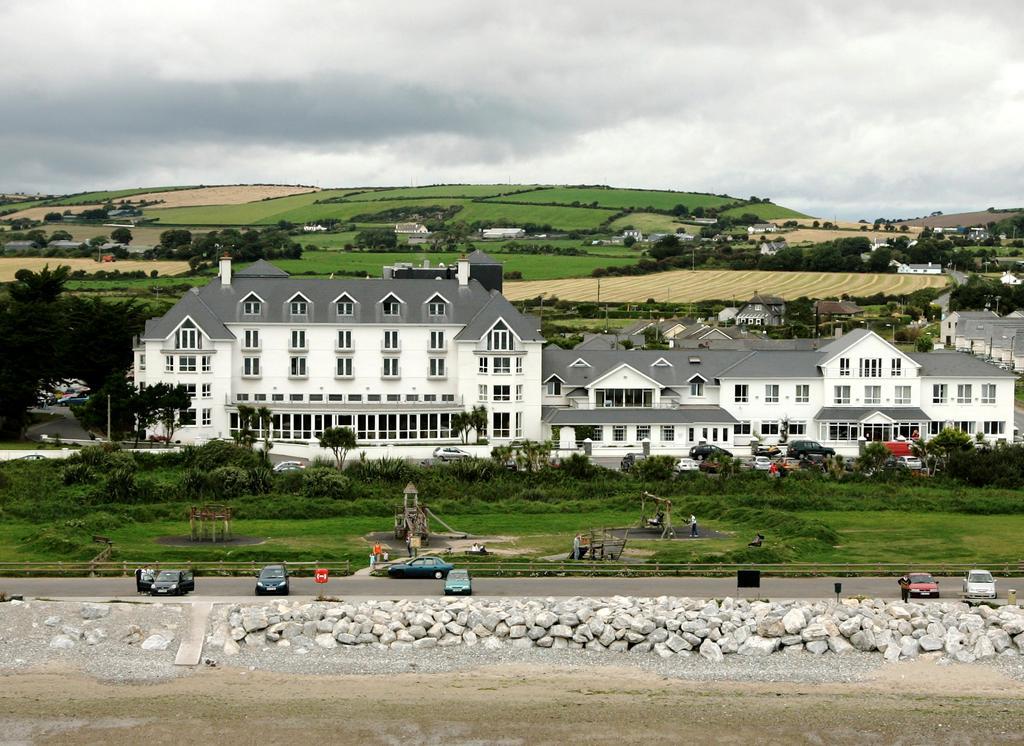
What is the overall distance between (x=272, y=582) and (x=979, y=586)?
19798 mm

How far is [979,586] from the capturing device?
39.1 meters

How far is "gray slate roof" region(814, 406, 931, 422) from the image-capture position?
7200cm

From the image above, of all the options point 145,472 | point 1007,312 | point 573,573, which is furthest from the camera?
point 1007,312

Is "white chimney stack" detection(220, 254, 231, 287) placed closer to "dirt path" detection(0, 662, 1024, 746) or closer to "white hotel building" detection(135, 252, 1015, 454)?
"white hotel building" detection(135, 252, 1015, 454)

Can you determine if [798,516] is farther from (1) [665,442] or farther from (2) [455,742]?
(2) [455,742]

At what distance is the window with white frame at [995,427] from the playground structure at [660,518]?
2750 centimetres

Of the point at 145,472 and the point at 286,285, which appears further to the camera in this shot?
the point at 286,285

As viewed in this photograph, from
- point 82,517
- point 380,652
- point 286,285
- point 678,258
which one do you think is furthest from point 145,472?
point 678,258

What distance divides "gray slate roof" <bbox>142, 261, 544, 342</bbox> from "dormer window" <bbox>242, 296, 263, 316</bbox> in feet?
0.68

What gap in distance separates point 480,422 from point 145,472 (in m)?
16.8

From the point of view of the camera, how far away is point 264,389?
72.7m

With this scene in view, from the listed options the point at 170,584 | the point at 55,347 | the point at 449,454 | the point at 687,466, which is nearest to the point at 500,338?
the point at 449,454

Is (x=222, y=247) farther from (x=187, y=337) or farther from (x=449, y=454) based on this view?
(x=449, y=454)

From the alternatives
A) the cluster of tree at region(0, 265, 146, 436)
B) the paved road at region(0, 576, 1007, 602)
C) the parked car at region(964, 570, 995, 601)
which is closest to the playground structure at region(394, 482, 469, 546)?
the paved road at region(0, 576, 1007, 602)
